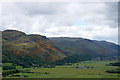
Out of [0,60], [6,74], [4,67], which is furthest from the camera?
[0,60]

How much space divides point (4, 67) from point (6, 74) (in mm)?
24473

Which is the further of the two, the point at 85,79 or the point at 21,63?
the point at 21,63

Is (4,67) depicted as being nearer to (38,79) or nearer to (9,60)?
Result: (9,60)

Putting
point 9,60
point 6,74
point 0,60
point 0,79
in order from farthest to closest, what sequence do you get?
point 9,60 < point 0,60 < point 6,74 < point 0,79

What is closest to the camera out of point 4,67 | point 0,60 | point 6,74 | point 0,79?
point 0,79

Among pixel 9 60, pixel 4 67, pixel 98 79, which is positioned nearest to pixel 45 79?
pixel 98 79

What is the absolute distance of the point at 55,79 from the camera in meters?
123

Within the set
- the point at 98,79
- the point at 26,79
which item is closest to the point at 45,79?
the point at 26,79

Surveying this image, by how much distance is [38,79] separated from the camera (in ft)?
401

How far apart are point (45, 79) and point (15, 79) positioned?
19.9 meters

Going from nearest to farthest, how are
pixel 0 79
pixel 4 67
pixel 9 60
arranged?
pixel 0 79, pixel 4 67, pixel 9 60

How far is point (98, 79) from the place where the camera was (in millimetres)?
122562

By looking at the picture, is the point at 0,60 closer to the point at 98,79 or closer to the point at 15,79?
the point at 15,79

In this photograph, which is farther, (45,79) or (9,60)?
(9,60)
